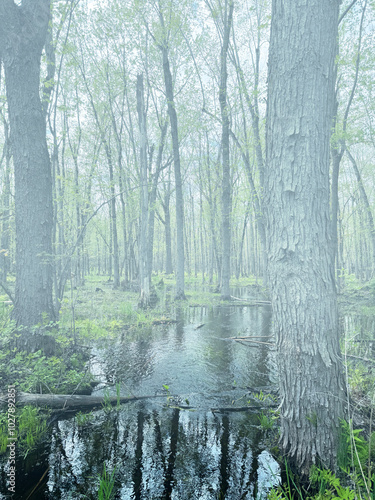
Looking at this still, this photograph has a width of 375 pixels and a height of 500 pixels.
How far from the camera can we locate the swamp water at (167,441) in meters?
2.38

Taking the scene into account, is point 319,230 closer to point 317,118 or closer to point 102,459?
point 317,118

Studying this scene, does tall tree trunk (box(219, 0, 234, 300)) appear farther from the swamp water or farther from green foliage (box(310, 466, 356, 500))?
green foliage (box(310, 466, 356, 500))

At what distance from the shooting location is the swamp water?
2.38 m

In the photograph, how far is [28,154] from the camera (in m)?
5.15

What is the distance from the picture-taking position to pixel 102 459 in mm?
2721

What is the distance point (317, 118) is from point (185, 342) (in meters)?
5.99

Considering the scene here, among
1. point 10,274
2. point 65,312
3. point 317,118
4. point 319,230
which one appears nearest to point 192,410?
point 319,230

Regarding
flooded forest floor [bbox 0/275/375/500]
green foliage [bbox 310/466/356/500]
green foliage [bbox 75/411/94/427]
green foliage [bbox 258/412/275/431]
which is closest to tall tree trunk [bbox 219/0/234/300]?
flooded forest floor [bbox 0/275/375/500]

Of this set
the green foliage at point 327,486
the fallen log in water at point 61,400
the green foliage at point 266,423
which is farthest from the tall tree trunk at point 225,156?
the green foliage at point 327,486

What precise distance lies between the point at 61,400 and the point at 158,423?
4.63 feet

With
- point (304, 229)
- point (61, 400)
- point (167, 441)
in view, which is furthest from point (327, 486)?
point (61, 400)

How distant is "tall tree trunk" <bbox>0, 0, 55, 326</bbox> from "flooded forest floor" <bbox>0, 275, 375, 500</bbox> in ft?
2.62

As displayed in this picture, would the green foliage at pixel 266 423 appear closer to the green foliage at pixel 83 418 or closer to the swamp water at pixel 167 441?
the swamp water at pixel 167 441

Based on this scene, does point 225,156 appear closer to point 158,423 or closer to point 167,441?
point 158,423
